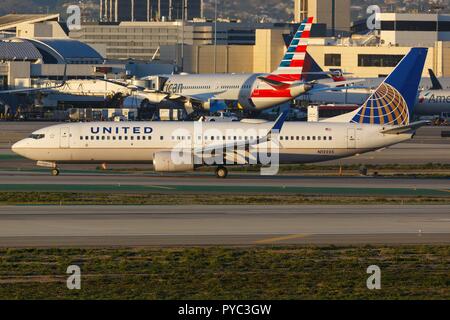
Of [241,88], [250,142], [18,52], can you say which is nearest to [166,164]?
[250,142]

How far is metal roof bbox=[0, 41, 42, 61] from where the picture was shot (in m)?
165

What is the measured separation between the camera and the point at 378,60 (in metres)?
170

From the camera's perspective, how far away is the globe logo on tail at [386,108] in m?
69.7

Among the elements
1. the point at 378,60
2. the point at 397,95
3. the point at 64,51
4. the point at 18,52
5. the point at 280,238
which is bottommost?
the point at 280,238

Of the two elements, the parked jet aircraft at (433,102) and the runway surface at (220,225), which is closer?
the runway surface at (220,225)

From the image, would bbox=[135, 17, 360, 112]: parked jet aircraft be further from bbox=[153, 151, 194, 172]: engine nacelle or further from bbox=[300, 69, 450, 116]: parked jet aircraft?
bbox=[153, 151, 194, 172]: engine nacelle

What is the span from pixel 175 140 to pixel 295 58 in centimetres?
5777

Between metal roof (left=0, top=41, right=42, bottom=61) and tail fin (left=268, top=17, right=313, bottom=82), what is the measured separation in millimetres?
50920

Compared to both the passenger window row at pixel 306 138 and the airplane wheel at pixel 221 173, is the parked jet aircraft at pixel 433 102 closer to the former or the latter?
the passenger window row at pixel 306 138

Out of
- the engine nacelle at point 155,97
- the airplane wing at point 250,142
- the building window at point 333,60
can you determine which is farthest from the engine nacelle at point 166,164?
the building window at point 333,60

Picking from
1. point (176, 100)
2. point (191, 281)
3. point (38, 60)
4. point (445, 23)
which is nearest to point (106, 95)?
point (176, 100)

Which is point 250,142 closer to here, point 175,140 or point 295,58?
point 175,140

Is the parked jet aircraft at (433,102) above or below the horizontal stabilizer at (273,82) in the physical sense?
below

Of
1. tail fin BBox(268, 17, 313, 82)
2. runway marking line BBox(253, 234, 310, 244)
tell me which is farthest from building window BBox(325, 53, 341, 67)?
runway marking line BBox(253, 234, 310, 244)
